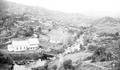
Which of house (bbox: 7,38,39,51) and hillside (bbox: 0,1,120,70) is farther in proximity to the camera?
house (bbox: 7,38,39,51)

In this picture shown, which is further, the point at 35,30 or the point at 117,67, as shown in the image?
the point at 35,30

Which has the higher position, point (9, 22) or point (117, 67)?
point (9, 22)

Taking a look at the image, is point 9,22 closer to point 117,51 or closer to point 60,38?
point 60,38

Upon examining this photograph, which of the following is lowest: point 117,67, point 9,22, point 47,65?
point 47,65

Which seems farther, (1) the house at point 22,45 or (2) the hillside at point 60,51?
(1) the house at point 22,45

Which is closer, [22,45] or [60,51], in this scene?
[60,51]

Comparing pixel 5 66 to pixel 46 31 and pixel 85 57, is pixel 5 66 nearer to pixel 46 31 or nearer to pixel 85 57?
pixel 85 57

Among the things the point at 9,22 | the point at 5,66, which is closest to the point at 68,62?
the point at 5,66

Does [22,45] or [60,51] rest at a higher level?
[22,45]

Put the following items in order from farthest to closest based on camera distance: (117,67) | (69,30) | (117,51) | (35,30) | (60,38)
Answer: (69,30) < (35,30) < (60,38) < (117,51) < (117,67)

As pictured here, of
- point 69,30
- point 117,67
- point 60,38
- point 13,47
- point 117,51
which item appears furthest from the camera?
point 69,30
